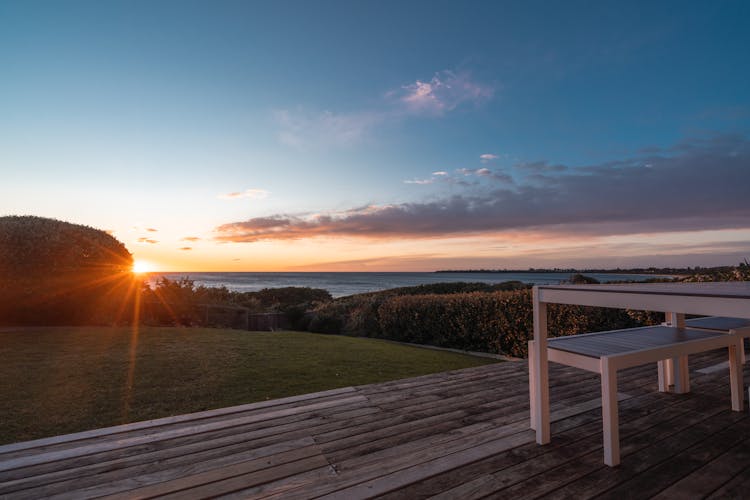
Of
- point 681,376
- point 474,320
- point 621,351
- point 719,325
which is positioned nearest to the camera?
point 621,351

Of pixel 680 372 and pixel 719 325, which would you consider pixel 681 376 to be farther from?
pixel 719 325

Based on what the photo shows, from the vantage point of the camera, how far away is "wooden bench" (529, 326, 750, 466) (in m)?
1.77

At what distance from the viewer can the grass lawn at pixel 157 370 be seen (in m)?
2.98

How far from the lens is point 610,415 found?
1772mm

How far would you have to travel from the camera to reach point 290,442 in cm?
211

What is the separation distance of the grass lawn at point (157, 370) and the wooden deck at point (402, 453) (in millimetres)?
830

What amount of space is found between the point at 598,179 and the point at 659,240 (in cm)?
345

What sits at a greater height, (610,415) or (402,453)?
(610,415)

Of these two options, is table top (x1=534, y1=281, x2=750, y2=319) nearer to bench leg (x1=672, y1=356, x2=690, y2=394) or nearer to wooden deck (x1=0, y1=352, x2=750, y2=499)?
wooden deck (x1=0, y1=352, x2=750, y2=499)

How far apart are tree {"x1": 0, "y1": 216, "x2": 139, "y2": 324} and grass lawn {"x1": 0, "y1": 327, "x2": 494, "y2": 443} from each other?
2.83 ft

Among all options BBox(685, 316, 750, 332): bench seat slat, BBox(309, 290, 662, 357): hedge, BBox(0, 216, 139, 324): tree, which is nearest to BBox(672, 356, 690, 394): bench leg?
BBox(685, 316, 750, 332): bench seat slat

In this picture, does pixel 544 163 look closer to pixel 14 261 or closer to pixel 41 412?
pixel 41 412

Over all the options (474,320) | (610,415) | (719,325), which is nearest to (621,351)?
(610,415)

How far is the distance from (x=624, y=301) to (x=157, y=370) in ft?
15.8
